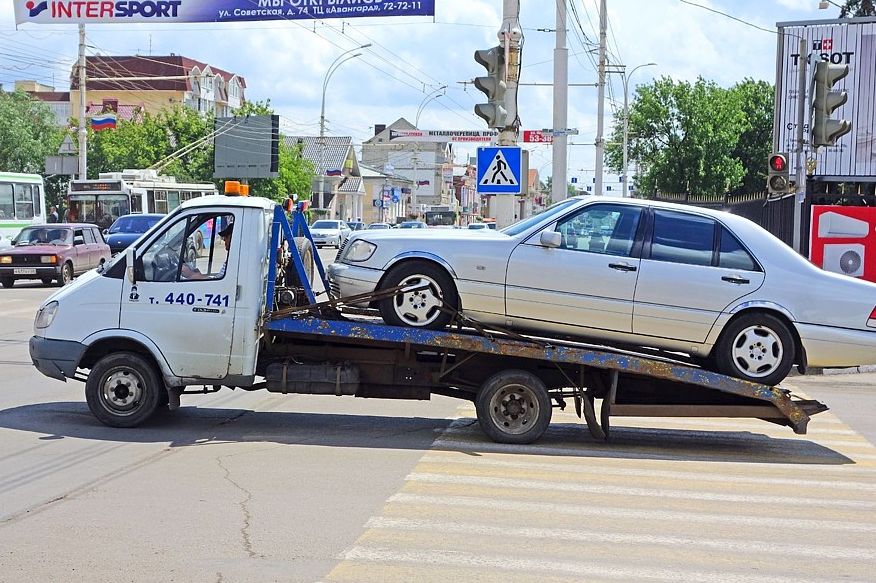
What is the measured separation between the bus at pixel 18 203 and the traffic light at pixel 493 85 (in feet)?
69.9

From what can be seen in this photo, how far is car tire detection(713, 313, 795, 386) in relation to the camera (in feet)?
31.0

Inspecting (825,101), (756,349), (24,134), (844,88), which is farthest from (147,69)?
(756,349)

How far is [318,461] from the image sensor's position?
8.82 meters

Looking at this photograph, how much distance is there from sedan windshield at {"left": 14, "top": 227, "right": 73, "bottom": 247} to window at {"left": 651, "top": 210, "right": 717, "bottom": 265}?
70.6 feet

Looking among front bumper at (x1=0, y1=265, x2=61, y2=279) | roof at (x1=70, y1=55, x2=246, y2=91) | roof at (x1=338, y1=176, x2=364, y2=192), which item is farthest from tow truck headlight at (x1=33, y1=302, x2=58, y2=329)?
roof at (x1=338, y1=176, x2=364, y2=192)

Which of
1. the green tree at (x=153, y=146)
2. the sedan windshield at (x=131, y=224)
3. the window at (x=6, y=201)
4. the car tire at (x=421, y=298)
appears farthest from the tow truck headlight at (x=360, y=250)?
the green tree at (x=153, y=146)

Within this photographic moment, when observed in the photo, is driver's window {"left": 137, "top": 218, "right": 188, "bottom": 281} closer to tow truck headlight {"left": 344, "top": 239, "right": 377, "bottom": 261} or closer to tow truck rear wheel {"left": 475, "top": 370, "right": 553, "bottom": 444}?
tow truck headlight {"left": 344, "top": 239, "right": 377, "bottom": 261}

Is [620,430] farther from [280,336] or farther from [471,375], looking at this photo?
[280,336]

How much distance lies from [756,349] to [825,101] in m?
7.39

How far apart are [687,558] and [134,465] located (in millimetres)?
4354

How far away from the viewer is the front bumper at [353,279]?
9727 mm

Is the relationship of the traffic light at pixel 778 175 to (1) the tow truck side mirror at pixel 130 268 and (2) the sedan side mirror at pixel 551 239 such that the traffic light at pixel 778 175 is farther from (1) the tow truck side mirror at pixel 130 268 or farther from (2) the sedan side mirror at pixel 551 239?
(1) the tow truck side mirror at pixel 130 268

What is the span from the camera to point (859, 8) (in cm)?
4166

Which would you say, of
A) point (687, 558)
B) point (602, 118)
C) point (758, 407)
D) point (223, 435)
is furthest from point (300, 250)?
point (602, 118)
